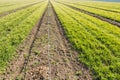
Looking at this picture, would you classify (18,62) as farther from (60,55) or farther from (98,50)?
(98,50)

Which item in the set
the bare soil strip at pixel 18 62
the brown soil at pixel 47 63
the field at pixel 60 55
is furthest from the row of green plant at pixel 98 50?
the bare soil strip at pixel 18 62

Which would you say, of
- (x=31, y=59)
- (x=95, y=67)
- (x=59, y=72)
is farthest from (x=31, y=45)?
(x=95, y=67)

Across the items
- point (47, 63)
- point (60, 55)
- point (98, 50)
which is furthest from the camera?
point (98, 50)

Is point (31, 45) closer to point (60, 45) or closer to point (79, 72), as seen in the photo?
point (60, 45)

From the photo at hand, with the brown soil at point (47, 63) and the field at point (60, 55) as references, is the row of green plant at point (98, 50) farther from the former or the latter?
the brown soil at point (47, 63)

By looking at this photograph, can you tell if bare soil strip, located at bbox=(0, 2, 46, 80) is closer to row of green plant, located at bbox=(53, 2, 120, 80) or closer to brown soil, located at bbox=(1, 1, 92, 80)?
brown soil, located at bbox=(1, 1, 92, 80)

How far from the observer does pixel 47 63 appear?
12.3 m

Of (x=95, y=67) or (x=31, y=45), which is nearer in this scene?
(x=95, y=67)

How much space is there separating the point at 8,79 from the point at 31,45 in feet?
18.5

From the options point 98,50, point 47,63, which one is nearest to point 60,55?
point 47,63

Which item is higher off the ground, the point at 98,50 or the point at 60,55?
the point at 98,50

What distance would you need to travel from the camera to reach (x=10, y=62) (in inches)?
492

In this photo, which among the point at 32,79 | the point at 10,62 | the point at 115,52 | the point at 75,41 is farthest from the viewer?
the point at 75,41

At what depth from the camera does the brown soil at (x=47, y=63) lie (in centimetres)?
1070
